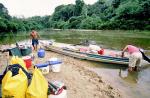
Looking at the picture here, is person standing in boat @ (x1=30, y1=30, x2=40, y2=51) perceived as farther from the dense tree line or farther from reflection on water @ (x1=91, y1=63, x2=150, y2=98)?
the dense tree line

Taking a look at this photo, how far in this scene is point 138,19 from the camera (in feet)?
189

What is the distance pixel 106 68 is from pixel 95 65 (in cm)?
98

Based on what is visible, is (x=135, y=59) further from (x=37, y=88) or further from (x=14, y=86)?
(x=14, y=86)

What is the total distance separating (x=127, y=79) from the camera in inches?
434

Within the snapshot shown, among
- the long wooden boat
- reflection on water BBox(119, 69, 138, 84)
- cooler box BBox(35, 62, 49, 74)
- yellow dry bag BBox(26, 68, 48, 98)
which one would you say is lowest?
reflection on water BBox(119, 69, 138, 84)

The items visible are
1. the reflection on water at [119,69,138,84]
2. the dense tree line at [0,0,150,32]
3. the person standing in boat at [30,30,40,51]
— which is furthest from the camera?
the dense tree line at [0,0,150,32]

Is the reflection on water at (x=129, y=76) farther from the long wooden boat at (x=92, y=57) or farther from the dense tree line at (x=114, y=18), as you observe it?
the dense tree line at (x=114, y=18)

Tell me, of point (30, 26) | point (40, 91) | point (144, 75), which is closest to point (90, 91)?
point (40, 91)

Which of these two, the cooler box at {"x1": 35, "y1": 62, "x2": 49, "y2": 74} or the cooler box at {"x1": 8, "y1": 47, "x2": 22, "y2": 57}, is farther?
the cooler box at {"x1": 8, "y1": 47, "x2": 22, "y2": 57}

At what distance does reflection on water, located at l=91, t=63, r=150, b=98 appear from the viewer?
8.98 meters

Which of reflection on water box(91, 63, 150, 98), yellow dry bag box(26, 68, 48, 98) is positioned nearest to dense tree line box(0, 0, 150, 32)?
reflection on water box(91, 63, 150, 98)

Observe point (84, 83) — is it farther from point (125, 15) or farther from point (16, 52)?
point (125, 15)

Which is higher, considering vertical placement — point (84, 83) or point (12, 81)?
point (12, 81)

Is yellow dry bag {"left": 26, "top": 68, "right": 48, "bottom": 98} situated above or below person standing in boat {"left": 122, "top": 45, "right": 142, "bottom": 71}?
above
